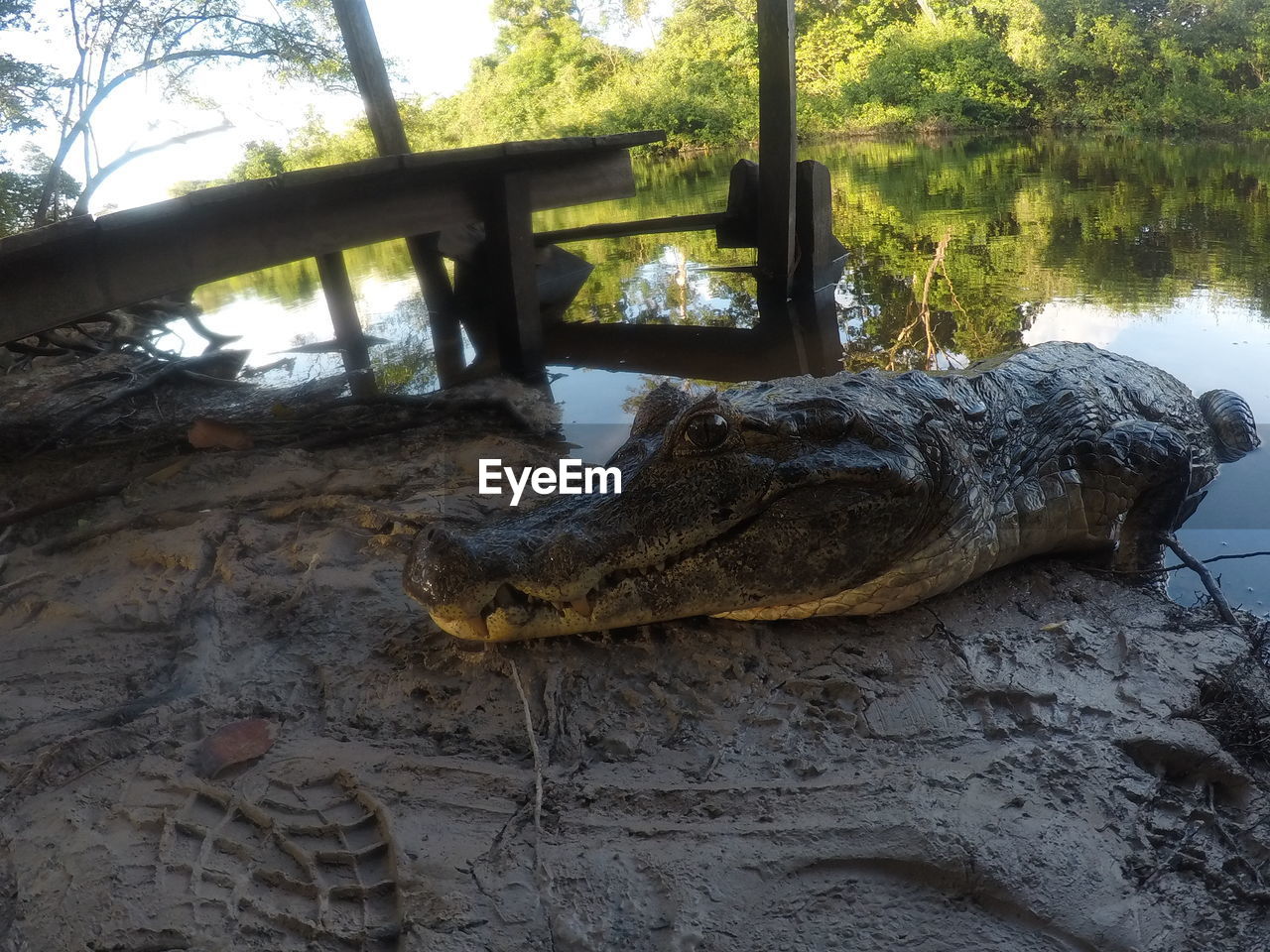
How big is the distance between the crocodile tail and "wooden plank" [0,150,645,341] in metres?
4.40

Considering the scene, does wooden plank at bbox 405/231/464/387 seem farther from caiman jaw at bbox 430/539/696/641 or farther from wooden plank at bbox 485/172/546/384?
caiman jaw at bbox 430/539/696/641

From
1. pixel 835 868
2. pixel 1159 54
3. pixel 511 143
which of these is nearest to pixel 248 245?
pixel 511 143

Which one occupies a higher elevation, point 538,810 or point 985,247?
point 985,247

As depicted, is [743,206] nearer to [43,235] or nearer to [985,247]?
[985,247]

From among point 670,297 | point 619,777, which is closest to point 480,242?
point 670,297

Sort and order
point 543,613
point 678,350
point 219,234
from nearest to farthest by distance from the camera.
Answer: point 543,613, point 219,234, point 678,350

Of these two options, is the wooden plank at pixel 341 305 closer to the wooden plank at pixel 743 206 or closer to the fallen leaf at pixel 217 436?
the fallen leaf at pixel 217 436

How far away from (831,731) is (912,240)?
7251 mm

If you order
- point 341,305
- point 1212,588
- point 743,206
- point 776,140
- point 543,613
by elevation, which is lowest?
point 1212,588

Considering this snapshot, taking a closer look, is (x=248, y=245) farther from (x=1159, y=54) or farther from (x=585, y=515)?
(x=1159, y=54)

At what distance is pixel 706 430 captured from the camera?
2184 mm

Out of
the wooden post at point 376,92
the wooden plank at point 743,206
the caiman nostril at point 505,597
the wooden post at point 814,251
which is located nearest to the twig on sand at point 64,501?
the caiman nostril at point 505,597

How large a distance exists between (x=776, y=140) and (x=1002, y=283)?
219cm

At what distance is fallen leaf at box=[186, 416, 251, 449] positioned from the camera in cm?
404
